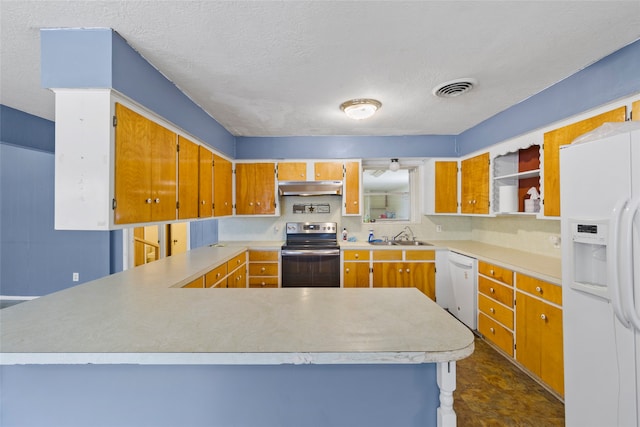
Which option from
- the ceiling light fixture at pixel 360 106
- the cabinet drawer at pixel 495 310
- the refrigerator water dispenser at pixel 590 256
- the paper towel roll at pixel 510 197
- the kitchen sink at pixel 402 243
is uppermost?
the ceiling light fixture at pixel 360 106

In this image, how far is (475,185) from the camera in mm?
3334

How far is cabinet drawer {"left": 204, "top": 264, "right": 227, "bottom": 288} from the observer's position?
91.7 inches

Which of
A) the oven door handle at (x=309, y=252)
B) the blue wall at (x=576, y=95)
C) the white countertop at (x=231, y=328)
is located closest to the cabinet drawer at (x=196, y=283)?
the white countertop at (x=231, y=328)

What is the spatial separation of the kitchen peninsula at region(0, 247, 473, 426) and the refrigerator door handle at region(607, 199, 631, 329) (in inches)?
31.3

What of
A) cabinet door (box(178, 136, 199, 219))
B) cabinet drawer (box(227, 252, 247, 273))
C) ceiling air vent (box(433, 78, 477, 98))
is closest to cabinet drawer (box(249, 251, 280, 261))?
cabinet drawer (box(227, 252, 247, 273))

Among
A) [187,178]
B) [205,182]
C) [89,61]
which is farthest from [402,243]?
[89,61]

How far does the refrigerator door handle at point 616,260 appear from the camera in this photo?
4.02 ft

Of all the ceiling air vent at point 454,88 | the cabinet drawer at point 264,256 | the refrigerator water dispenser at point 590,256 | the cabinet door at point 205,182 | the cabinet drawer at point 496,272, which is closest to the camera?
the refrigerator water dispenser at point 590,256

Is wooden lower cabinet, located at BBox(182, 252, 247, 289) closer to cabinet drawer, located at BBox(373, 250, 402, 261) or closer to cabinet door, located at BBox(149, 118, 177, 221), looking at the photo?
cabinet door, located at BBox(149, 118, 177, 221)

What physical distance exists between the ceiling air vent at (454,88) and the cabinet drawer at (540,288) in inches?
64.6

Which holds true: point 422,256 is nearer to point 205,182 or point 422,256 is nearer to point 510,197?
point 510,197

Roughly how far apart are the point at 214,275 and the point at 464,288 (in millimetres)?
2768

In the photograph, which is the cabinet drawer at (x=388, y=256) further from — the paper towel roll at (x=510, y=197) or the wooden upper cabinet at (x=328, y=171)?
the paper towel roll at (x=510, y=197)

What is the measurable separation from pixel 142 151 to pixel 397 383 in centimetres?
198
